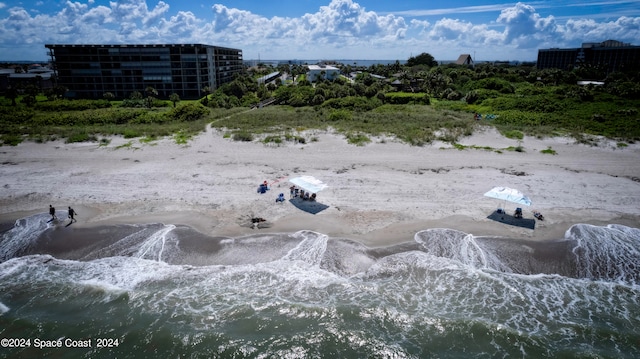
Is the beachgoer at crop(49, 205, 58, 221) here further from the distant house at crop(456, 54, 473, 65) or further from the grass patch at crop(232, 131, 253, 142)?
the distant house at crop(456, 54, 473, 65)

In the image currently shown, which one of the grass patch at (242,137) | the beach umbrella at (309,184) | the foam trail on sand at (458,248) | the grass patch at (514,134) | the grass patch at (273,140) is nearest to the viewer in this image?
the foam trail on sand at (458,248)

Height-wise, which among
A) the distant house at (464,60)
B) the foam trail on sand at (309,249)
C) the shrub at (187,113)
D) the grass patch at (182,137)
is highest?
the distant house at (464,60)

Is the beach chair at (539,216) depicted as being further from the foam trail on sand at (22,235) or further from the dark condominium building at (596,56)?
the dark condominium building at (596,56)

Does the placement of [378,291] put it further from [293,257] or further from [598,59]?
[598,59]

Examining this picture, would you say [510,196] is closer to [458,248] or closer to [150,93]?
[458,248]

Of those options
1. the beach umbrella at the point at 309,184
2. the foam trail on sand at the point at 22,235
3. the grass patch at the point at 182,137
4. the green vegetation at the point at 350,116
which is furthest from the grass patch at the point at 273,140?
the foam trail on sand at the point at 22,235

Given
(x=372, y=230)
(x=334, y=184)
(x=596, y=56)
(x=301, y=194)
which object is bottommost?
(x=372, y=230)

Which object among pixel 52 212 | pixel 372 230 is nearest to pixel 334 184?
pixel 372 230
